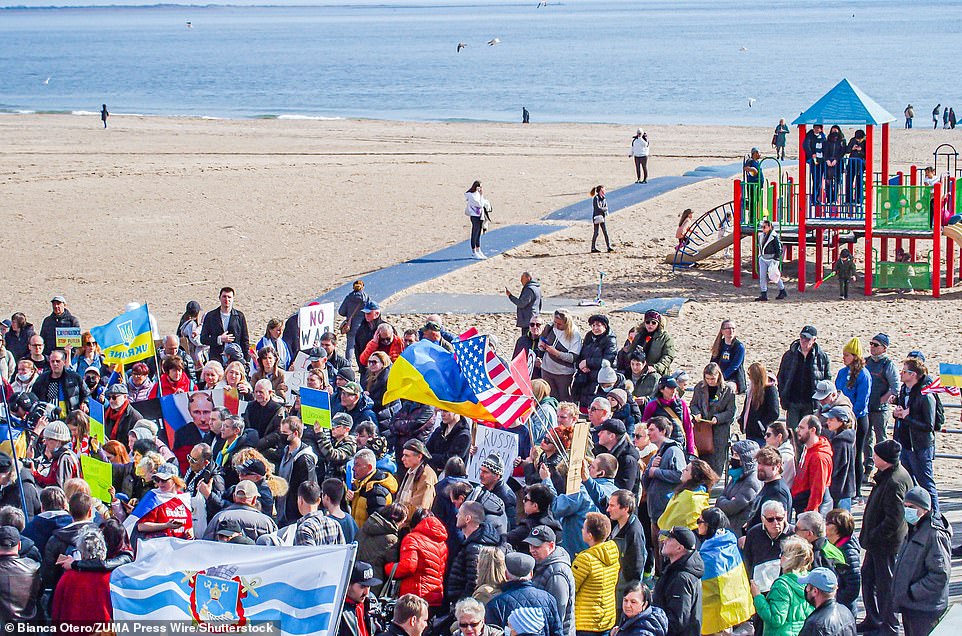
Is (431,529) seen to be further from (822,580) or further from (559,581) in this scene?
(822,580)

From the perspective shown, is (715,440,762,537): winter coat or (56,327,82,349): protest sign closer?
(715,440,762,537): winter coat

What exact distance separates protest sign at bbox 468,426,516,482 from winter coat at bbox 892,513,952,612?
311 centimetres

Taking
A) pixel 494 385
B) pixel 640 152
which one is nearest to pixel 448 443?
pixel 494 385

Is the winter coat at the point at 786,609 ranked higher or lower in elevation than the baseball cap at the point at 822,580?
lower

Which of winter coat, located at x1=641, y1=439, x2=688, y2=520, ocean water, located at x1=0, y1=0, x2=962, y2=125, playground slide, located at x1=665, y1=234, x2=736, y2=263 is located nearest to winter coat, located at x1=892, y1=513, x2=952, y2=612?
winter coat, located at x1=641, y1=439, x2=688, y2=520

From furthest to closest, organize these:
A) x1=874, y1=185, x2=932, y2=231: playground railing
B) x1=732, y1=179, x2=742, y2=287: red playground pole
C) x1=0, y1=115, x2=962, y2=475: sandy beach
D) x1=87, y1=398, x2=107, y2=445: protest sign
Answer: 1. x1=732, y1=179, x2=742, y2=287: red playground pole
2. x1=874, y1=185, x2=932, y2=231: playground railing
3. x1=0, y1=115, x2=962, y2=475: sandy beach
4. x1=87, y1=398, x2=107, y2=445: protest sign

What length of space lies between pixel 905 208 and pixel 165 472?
649 inches

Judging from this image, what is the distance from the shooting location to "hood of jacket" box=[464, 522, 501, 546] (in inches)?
332

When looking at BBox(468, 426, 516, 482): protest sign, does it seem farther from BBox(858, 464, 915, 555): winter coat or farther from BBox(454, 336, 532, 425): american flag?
BBox(858, 464, 915, 555): winter coat

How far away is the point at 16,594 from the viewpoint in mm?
7957

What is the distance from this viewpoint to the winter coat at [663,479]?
983cm

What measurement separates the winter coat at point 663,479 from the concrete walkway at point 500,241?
1261 cm

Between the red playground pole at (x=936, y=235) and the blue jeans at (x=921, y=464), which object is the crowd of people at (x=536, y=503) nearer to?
the blue jeans at (x=921, y=464)

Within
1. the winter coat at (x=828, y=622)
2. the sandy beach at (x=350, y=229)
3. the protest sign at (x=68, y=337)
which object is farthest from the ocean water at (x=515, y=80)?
the winter coat at (x=828, y=622)
